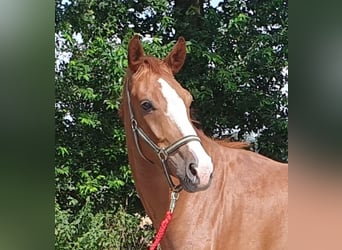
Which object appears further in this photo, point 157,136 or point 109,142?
point 109,142

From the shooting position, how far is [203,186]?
1293 millimetres

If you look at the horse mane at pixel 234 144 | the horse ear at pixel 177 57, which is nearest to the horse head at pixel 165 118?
the horse ear at pixel 177 57

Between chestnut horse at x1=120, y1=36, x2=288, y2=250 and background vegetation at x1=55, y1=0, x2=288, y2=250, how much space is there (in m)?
0.04

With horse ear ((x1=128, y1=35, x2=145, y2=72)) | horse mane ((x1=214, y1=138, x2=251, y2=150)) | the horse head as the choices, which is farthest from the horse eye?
horse mane ((x1=214, y1=138, x2=251, y2=150))

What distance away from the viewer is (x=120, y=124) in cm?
141

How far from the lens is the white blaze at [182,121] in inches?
47.9

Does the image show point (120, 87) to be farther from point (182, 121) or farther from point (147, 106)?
point (182, 121)

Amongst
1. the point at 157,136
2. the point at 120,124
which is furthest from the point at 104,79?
the point at 157,136

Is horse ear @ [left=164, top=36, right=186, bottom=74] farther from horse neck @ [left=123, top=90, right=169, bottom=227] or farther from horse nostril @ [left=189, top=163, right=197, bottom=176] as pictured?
horse nostril @ [left=189, top=163, right=197, bottom=176]

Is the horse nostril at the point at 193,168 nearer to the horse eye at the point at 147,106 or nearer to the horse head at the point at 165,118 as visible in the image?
the horse head at the point at 165,118

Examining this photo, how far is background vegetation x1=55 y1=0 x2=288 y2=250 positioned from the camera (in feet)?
4.51
